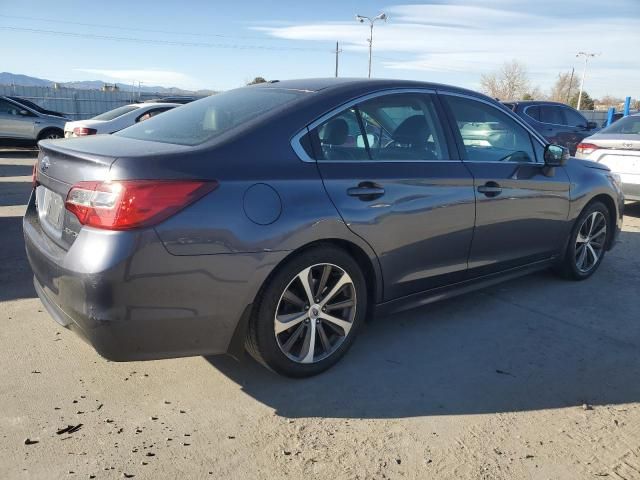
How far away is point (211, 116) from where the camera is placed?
3260 millimetres

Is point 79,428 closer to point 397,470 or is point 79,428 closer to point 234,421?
point 234,421

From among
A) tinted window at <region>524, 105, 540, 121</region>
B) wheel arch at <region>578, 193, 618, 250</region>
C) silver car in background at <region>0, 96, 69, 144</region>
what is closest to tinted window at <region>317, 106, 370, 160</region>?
wheel arch at <region>578, 193, 618, 250</region>

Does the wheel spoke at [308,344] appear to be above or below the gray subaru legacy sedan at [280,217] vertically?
below

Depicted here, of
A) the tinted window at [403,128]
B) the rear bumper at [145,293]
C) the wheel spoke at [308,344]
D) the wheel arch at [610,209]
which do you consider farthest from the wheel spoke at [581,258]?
the rear bumper at [145,293]

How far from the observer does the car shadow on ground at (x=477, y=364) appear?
115 inches

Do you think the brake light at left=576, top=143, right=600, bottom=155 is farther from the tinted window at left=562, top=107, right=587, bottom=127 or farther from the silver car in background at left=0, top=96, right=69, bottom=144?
the silver car in background at left=0, top=96, right=69, bottom=144

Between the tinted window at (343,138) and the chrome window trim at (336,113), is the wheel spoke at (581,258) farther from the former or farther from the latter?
the tinted window at (343,138)

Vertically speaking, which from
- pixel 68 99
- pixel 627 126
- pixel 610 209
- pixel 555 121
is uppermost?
pixel 68 99

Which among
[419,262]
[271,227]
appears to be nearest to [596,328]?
[419,262]

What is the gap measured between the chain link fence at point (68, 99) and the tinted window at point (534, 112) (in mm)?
21068

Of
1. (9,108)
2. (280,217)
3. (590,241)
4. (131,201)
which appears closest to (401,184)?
(280,217)

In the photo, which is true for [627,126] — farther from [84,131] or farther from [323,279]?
[84,131]

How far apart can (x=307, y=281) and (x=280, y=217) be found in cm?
44

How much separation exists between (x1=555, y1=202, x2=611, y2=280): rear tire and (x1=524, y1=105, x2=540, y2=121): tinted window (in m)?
7.94
